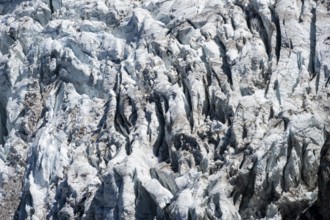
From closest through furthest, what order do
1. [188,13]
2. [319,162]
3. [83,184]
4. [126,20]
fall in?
[319,162] → [83,184] → [188,13] → [126,20]

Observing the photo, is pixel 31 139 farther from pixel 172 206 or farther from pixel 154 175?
pixel 172 206

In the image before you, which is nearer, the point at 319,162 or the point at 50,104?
the point at 319,162

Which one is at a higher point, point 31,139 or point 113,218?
point 113,218

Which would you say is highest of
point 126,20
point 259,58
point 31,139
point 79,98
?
point 259,58

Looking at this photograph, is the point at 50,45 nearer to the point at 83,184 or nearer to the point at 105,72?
the point at 105,72

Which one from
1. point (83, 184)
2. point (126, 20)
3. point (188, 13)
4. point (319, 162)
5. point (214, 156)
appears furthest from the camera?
point (126, 20)

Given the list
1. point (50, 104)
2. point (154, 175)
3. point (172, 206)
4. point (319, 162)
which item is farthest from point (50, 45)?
point (319, 162)
